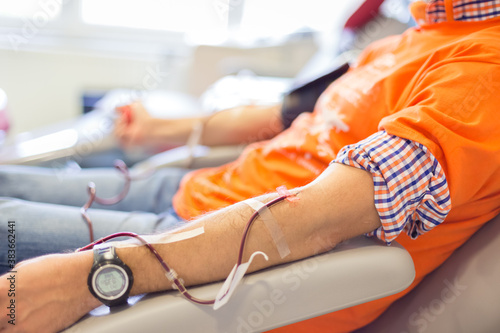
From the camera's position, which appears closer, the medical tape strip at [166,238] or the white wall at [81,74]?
the medical tape strip at [166,238]

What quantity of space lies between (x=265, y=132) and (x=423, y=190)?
0.72 meters

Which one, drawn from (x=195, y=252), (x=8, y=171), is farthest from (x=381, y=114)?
(x=8, y=171)

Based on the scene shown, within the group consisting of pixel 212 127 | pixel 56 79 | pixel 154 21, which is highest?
pixel 154 21

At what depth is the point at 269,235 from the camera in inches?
22.0

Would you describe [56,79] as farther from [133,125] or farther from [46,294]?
[46,294]

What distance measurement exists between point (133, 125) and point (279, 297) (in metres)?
0.93

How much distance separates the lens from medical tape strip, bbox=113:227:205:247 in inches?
21.9

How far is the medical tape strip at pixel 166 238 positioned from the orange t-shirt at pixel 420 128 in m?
0.26

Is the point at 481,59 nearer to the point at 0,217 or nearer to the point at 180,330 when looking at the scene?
the point at 180,330

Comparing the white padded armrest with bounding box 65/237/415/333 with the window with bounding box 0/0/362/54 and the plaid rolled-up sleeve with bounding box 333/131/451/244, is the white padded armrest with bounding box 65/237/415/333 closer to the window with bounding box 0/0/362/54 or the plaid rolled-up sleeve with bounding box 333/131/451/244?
the plaid rolled-up sleeve with bounding box 333/131/451/244

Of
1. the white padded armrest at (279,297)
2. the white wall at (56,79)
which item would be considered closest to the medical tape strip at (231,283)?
the white padded armrest at (279,297)

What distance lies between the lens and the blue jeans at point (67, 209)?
729 mm

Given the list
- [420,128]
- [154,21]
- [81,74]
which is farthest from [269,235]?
[154,21]

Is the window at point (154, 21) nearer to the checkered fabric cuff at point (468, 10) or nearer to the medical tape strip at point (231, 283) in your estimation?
the checkered fabric cuff at point (468, 10)
